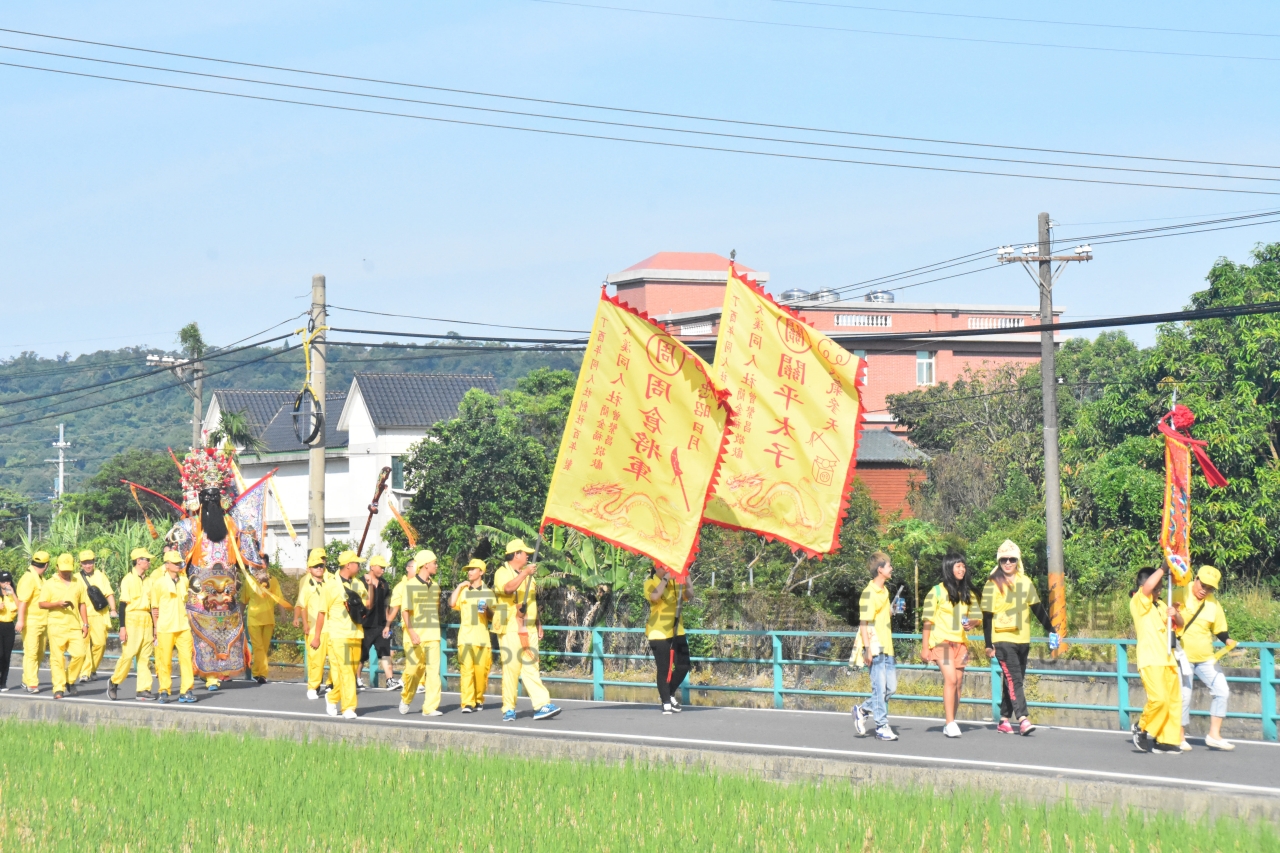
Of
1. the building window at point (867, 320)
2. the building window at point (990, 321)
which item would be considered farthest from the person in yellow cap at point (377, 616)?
the building window at point (990, 321)

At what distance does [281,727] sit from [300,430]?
9.07 metres

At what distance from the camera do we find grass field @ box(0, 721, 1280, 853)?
8.76 metres

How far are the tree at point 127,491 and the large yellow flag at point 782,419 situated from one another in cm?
5220

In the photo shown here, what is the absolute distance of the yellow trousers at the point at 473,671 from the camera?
16312 millimetres

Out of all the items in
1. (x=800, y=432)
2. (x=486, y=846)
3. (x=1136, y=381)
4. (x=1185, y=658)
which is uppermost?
(x=1136, y=381)

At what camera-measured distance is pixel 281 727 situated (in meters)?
15.3

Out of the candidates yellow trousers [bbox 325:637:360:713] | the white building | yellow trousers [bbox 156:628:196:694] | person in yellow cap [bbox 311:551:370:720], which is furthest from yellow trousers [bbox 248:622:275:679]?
the white building

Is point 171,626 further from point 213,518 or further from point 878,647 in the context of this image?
point 878,647

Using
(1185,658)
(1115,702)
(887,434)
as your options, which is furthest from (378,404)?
(1185,658)

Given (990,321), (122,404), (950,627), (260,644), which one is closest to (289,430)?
(990,321)

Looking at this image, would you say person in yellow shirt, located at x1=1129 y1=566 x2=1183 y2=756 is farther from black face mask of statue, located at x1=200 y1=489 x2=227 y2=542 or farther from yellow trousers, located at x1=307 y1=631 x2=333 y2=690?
black face mask of statue, located at x1=200 y1=489 x2=227 y2=542

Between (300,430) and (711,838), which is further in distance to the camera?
(300,430)

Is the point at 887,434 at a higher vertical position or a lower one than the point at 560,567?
higher

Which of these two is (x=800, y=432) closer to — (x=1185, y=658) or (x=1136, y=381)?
(x=1185, y=658)
